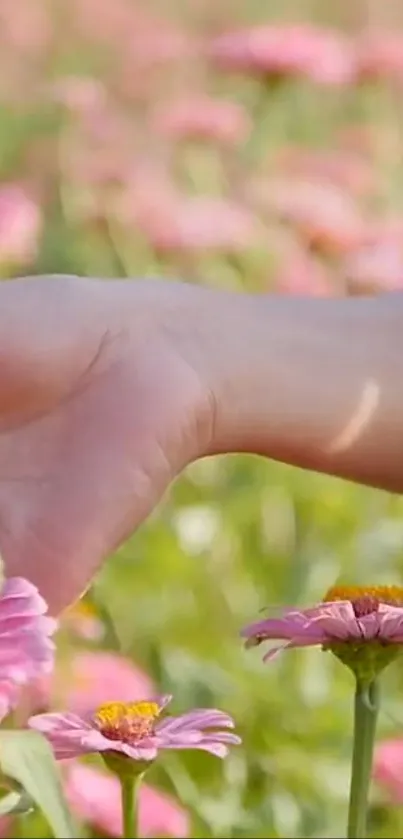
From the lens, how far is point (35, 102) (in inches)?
62.3

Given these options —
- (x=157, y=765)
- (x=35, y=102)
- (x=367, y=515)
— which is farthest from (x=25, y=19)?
(x=157, y=765)

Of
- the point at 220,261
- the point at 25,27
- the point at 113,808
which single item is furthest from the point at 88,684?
the point at 25,27

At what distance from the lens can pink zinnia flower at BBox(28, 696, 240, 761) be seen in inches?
17.0

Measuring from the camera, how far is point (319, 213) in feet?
4.06

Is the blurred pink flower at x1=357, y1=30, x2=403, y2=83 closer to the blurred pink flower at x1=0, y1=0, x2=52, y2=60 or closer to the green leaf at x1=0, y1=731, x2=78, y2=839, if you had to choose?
the blurred pink flower at x1=0, y1=0, x2=52, y2=60

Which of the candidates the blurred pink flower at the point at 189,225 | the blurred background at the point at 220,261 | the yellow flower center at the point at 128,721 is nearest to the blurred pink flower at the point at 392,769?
the blurred background at the point at 220,261

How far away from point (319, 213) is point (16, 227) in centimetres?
26

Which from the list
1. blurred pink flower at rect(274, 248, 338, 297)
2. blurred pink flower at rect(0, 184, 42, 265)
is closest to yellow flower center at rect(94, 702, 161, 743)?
blurred pink flower at rect(0, 184, 42, 265)

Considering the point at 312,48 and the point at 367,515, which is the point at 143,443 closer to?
the point at 367,515

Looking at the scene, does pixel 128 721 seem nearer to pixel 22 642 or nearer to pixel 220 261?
pixel 22 642

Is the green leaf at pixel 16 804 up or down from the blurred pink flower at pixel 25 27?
up

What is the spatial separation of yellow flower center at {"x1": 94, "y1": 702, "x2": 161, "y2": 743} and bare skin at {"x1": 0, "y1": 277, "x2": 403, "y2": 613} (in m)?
0.06

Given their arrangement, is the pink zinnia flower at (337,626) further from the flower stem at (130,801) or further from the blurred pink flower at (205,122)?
the blurred pink flower at (205,122)

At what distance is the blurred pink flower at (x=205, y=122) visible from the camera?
140 centimetres
